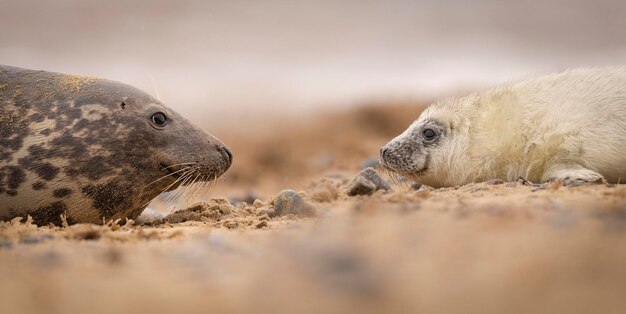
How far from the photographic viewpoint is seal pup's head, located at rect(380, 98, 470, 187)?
6.49 m

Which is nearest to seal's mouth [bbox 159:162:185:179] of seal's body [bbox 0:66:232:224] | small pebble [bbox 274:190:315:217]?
seal's body [bbox 0:66:232:224]

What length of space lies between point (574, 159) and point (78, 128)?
155 inches

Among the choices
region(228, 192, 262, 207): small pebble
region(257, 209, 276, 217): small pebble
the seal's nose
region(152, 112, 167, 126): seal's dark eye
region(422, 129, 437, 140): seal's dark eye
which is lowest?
region(228, 192, 262, 207): small pebble

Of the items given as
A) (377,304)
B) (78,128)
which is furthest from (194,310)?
(78,128)

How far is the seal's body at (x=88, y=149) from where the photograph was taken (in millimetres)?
5426

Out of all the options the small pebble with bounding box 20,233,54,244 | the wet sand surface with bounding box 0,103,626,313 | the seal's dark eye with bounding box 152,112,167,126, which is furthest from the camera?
the seal's dark eye with bounding box 152,112,167,126

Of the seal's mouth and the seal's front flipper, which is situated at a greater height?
the seal's front flipper

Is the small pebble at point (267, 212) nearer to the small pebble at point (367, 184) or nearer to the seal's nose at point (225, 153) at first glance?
the seal's nose at point (225, 153)

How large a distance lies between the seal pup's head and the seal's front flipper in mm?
989

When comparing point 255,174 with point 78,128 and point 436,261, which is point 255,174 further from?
point 436,261

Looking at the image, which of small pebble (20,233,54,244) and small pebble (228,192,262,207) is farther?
Answer: small pebble (228,192,262,207)

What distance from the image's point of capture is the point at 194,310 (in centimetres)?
233

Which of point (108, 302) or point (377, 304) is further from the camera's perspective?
point (108, 302)

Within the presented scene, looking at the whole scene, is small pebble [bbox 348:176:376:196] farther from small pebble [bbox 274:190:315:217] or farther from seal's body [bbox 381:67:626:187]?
seal's body [bbox 381:67:626:187]
